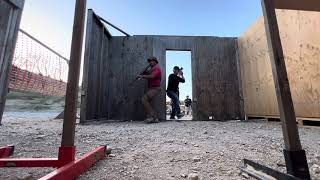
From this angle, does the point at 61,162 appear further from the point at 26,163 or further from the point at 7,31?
the point at 7,31

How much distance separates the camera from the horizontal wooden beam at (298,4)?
1.68m

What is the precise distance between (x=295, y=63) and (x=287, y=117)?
4419 mm

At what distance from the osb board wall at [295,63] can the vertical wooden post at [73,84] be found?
4303 mm

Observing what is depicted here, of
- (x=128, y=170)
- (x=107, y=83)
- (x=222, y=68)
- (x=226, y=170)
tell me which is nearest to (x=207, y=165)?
(x=226, y=170)

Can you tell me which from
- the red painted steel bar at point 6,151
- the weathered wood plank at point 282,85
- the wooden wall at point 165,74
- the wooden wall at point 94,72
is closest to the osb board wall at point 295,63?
the wooden wall at point 165,74

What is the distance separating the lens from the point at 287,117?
3.89ft

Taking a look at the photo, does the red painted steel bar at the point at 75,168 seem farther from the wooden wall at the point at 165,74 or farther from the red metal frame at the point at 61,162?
the wooden wall at the point at 165,74

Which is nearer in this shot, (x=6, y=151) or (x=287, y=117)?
(x=287, y=117)

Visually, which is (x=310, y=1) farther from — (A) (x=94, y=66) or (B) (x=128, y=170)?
(A) (x=94, y=66)

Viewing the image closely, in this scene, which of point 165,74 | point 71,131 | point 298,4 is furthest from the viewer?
point 165,74

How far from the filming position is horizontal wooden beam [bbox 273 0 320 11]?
5.50 ft

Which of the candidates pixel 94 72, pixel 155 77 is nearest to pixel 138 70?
pixel 155 77

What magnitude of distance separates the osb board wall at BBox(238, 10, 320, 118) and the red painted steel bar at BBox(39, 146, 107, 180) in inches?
162

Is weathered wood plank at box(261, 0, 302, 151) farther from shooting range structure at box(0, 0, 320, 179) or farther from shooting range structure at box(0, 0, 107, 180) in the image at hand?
shooting range structure at box(0, 0, 320, 179)
